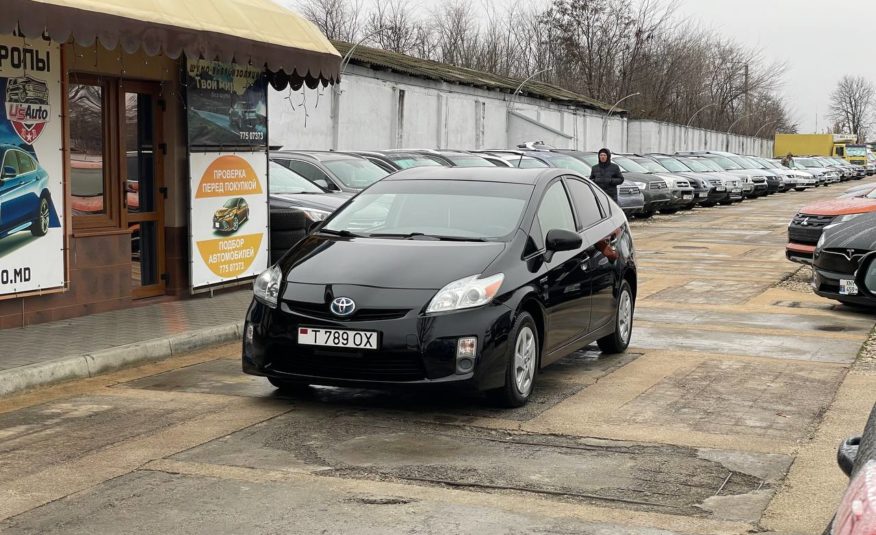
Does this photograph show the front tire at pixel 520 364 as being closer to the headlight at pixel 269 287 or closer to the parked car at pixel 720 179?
the headlight at pixel 269 287

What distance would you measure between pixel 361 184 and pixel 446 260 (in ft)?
30.5

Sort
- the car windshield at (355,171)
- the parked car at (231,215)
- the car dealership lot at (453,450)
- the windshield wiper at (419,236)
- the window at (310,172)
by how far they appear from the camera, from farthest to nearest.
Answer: the car windshield at (355,171) < the window at (310,172) < the parked car at (231,215) < the windshield wiper at (419,236) < the car dealership lot at (453,450)

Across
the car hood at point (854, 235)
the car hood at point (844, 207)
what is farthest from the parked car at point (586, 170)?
the car hood at point (854, 235)

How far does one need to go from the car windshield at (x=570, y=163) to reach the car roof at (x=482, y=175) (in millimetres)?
18567

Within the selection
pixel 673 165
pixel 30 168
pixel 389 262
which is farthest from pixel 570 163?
pixel 389 262

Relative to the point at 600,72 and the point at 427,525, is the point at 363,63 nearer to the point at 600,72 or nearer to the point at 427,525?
the point at 427,525

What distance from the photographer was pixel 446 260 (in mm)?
7332

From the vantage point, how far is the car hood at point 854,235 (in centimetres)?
1188

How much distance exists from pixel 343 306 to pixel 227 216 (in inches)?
236

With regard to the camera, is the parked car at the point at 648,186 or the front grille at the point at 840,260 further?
the parked car at the point at 648,186

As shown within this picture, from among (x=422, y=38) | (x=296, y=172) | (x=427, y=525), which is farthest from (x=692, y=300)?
(x=422, y=38)

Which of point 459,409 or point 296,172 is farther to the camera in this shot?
point 296,172

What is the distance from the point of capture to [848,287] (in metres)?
11.9

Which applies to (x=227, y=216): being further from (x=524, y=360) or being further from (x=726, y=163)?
(x=726, y=163)
